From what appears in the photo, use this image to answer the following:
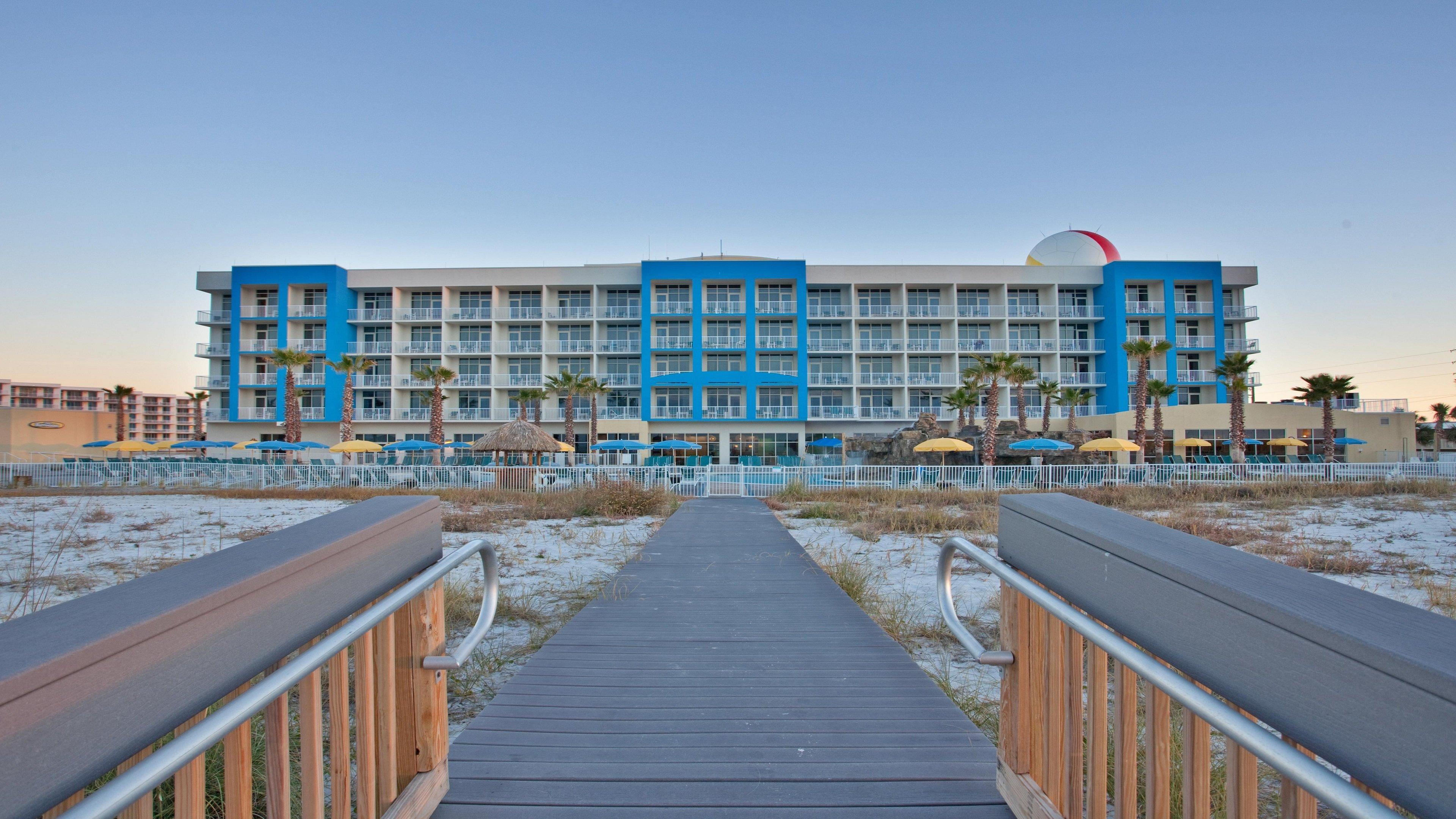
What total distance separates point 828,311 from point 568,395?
19.9 metres

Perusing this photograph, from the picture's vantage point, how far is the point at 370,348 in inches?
1794

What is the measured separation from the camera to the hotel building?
4369cm

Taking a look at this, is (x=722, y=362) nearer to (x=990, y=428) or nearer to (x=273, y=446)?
(x=990, y=428)

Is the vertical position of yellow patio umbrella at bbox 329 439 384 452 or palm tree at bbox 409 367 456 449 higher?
palm tree at bbox 409 367 456 449

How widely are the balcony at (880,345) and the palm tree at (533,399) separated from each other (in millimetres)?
22651

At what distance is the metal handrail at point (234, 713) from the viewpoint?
95 cm

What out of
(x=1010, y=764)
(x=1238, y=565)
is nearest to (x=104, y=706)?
(x=1238, y=565)

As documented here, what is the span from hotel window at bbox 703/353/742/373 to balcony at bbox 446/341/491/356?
15.8 meters

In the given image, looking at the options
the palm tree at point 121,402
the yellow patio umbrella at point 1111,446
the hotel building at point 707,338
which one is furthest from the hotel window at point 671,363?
the palm tree at point 121,402

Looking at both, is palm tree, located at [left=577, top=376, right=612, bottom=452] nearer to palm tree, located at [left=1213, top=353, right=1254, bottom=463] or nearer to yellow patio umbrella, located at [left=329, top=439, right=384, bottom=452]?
yellow patio umbrella, located at [left=329, top=439, right=384, bottom=452]

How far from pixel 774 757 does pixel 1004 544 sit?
1604mm

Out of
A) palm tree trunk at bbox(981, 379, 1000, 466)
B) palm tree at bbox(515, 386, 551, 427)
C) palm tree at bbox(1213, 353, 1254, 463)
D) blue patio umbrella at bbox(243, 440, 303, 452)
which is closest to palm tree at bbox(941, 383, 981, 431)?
palm tree trunk at bbox(981, 379, 1000, 466)

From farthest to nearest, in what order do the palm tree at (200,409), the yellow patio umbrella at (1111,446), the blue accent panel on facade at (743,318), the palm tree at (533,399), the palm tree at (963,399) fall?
the palm tree at (200,409), the blue accent panel on facade at (743,318), the palm tree at (533,399), the palm tree at (963,399), the yellow patio umbrella at (1111,446)

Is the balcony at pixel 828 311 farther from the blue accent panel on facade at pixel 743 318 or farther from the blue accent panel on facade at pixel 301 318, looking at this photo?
the blue accent panel on facade at pixel 301 318
